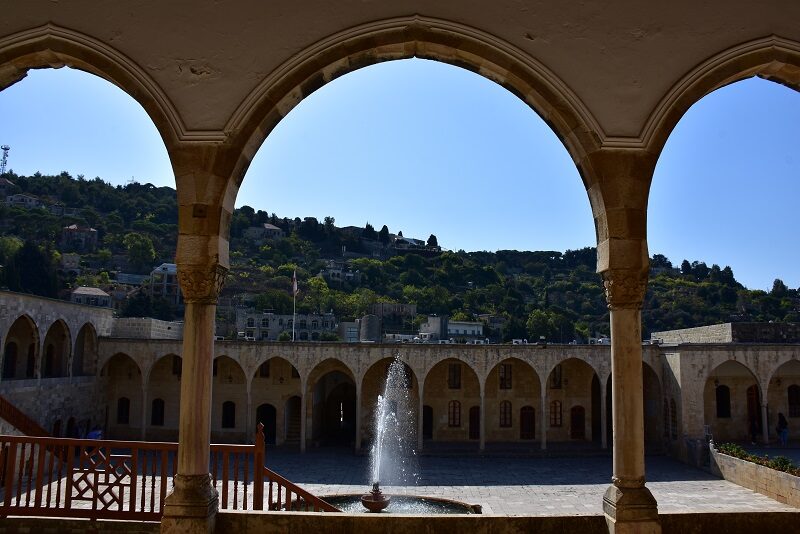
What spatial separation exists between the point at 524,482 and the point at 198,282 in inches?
685

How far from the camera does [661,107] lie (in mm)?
5750

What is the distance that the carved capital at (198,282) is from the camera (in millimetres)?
5598

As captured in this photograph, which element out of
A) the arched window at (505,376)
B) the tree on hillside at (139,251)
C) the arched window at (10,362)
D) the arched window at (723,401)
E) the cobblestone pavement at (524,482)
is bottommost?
the cobblestone pavement at (524,482)

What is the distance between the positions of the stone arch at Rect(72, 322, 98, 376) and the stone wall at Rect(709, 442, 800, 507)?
24.6 meters

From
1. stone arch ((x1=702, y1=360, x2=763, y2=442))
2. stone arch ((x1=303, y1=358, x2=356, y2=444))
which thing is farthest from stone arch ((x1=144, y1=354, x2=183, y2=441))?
stone arch ((x1=702, y1=360, x2=763, y2=442))

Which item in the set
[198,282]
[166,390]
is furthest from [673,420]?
[198,282]

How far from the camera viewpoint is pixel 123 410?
2952cm

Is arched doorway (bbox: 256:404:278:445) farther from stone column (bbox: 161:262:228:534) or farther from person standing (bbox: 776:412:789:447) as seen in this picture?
stone column (bbox: 161:262:228:534)

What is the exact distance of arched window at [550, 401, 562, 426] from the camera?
2975cm

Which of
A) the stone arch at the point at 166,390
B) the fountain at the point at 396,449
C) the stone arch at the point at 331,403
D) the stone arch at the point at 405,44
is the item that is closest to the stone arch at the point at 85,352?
the stone arch at the point at 166,390

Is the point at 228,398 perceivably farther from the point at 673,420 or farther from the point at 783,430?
the point at 783,430

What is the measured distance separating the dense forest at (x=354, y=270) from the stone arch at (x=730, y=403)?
37291 millimetres

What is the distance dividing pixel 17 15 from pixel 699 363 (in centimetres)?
2578

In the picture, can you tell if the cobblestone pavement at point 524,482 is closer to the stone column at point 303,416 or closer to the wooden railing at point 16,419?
the stone column at point 303,416
